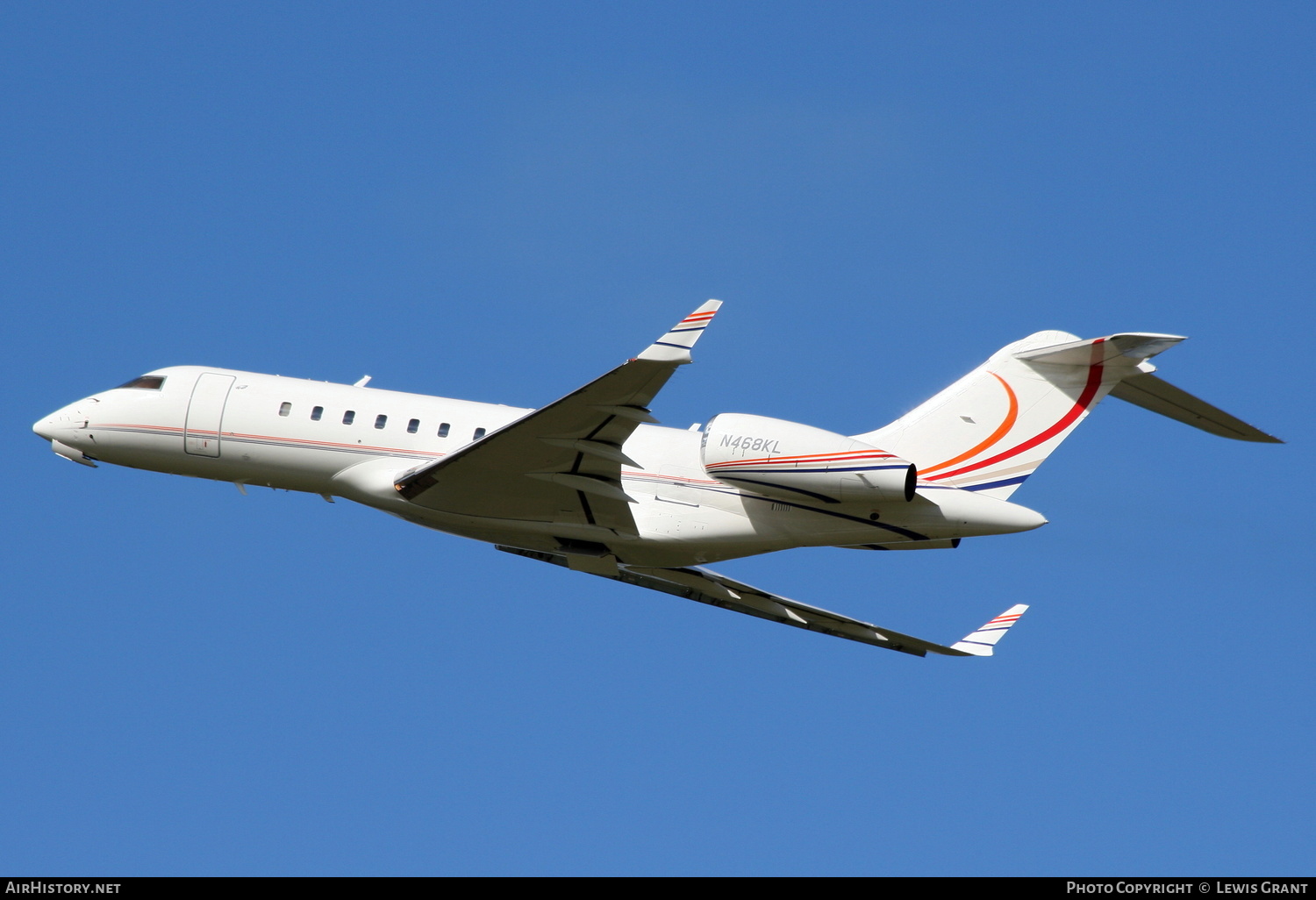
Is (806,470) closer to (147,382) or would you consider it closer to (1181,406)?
(1181,406)

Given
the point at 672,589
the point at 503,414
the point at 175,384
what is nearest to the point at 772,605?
the point at 672,589

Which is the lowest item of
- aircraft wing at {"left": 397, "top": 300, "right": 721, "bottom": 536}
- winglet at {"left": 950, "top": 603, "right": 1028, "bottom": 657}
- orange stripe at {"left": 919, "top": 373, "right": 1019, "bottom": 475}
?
winglet at {"left": 950, "top": 603, "right": 1028, "bottom": 657}

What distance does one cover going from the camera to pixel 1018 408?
22531 mm

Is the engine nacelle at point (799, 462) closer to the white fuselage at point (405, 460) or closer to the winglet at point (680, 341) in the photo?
the white fuselage at point (405, 460)

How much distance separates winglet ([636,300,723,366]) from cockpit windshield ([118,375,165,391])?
37.0 ft

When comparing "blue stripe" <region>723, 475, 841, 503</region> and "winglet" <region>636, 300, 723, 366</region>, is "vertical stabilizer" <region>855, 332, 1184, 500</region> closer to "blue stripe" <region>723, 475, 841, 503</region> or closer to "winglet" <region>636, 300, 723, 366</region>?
"blue stripe" <region>723, 475, 841, 503</region>

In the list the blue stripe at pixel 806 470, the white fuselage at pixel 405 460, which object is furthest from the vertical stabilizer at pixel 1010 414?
the blue stripe at pixel 806 470

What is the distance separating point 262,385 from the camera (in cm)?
2477

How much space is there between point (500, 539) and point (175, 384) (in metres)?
6.76

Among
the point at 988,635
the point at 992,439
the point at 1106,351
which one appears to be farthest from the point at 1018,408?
the point at 988,635

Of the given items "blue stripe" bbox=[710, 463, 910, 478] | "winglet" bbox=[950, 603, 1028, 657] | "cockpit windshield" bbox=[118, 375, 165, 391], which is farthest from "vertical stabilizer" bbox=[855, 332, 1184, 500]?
"cockpit windshield" bbox=[118, 375, 165, 391]

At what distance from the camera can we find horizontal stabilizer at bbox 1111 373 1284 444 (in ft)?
67.8

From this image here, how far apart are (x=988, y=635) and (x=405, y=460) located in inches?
442

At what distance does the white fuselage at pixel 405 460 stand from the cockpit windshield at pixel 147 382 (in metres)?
0.07
